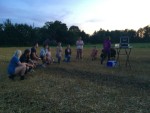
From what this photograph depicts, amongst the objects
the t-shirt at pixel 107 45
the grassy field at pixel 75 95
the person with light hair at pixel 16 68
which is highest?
the t-shirt at pixel 107 45

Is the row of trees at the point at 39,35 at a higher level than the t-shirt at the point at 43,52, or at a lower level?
higher

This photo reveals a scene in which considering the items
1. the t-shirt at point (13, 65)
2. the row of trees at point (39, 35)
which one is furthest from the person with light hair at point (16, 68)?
the row of trees at point (39, 35)

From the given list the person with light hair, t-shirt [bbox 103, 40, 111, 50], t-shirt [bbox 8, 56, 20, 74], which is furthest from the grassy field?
t-shirt [bbox 103, 40, 111, 50]

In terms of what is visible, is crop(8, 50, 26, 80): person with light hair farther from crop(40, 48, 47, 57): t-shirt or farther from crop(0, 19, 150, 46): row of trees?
crop(0, 19, 150, 46): row of trees

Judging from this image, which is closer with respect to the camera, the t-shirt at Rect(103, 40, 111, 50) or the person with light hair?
the person with light hair

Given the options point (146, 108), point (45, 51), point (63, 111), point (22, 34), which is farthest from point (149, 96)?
point (22, 34)

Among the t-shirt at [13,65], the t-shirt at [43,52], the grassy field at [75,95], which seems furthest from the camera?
the t-shirt at [43,52]

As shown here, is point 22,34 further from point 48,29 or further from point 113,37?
point 113,37

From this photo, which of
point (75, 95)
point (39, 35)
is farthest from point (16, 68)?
point (39, 35)

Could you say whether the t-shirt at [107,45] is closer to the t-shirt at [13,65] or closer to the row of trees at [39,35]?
the t-shirt at [13,65]

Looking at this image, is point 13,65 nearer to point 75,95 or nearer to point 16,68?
point 16,68

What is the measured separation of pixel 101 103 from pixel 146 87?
3.12 m

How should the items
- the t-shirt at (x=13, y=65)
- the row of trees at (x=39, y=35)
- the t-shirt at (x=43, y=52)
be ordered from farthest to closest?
the row of trees at (x=39, y=35), the t-shirt at (x=43, y=52), the t-shirt at (x=13, y=65)

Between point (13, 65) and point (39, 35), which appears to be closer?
point (13, 65)
